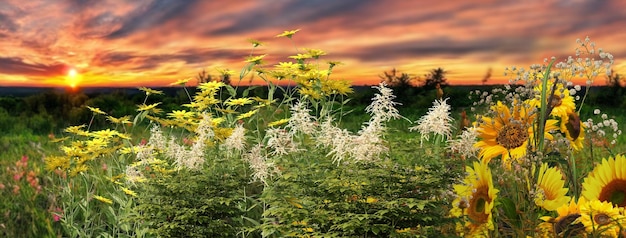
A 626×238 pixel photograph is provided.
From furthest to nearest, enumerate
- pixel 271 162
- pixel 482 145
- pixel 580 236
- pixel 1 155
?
pixel 1 155
pixel 271 162
pixel 482 145
pixel 580 236

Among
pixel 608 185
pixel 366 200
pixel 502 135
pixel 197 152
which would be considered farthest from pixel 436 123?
pixel 197 152

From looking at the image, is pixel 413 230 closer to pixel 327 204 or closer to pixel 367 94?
pixel 327 204

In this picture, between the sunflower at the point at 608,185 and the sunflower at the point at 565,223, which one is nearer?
the sunflower at the point at 565,223

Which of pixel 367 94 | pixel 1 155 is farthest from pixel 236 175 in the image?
pixel 367 94

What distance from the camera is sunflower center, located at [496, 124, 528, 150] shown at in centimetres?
375

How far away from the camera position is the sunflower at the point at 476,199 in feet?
11.2

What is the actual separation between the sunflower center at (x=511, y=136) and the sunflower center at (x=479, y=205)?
0.41 meters

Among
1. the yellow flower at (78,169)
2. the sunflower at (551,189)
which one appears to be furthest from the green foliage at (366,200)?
the yellow flower at (78,169)

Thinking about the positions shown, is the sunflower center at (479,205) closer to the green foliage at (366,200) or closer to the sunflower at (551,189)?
the green foliage at (366,200)

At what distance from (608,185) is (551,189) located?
1.06 feet

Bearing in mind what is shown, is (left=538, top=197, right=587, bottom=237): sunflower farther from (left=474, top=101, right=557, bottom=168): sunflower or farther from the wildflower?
the wildflower

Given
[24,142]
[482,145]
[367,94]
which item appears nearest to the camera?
[482,145]

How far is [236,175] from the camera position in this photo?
4.40m

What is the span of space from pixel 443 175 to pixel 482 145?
46cm
